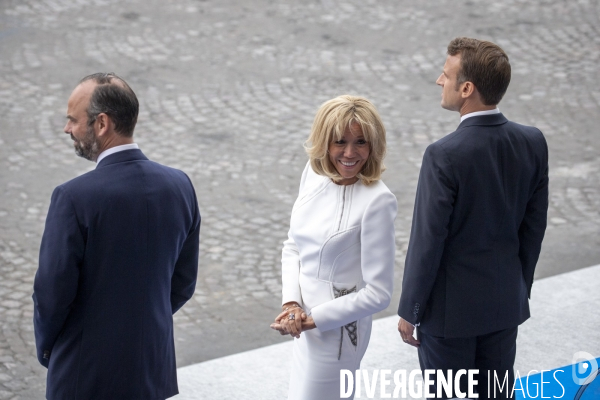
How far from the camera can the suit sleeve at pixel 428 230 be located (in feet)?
11.7

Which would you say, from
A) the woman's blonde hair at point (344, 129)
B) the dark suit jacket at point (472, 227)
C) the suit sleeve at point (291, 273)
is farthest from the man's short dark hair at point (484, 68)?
the suit sleeve at point (291, 273)

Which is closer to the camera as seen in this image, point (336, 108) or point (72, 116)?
point (72, 116)

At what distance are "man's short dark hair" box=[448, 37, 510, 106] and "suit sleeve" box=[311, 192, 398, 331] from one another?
67 cm

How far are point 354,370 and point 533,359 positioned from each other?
2.15 meters

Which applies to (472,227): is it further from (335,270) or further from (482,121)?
(335,270)

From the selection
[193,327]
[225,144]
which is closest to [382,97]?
[225,144]

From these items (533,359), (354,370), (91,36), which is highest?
(91,36)

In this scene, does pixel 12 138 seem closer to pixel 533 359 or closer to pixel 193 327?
pixel 193 327

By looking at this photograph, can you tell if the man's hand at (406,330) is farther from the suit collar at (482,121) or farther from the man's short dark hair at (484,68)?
the man's short dark hair at (484,68)

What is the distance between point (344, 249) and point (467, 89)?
0.91 m

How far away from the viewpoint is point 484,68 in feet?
11.8

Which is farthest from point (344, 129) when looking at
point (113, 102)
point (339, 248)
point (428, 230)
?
point (113, 102)

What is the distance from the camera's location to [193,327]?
19.3ft

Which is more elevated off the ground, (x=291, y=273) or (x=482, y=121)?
(x=482, y=121)
